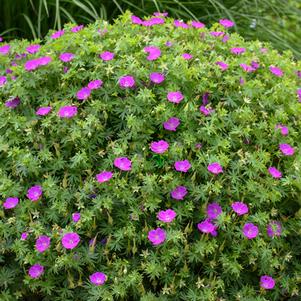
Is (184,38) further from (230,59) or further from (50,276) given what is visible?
(50,276)

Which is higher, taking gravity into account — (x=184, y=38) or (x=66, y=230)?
(x=184, y=38)

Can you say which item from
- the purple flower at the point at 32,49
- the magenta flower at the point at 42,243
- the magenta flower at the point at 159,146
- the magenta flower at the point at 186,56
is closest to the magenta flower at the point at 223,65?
the magenta flower at the point at 186,56

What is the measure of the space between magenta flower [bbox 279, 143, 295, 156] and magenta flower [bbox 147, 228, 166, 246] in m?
0.65

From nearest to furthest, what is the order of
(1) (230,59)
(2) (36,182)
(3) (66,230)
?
(3) (66,230)
(2) (36,182)
(1) (230,59)

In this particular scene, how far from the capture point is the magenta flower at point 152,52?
2.37m

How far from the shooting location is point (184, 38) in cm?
271

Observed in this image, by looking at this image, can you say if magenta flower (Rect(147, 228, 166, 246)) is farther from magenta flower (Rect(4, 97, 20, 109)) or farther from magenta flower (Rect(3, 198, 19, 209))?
magenta flower (Rect(4, 97, 20, 109))

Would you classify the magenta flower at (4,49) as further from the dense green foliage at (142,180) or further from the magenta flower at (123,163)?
the magenta flower at (123,163)

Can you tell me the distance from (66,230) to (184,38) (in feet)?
3.84

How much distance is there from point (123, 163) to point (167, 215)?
0.26 m

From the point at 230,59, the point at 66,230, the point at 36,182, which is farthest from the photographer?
the point at 230,59

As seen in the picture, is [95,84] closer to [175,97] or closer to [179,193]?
[175,97]

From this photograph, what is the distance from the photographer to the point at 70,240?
6.71ft

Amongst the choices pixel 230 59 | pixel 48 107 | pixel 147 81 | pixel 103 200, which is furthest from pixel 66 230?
pixel 230 59
